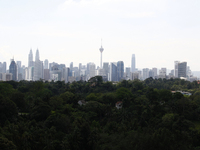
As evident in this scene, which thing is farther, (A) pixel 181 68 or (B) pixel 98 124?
(A) pixel 181 68

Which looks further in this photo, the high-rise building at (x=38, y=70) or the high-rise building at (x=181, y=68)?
the high-rise building at (x=38, y=70)

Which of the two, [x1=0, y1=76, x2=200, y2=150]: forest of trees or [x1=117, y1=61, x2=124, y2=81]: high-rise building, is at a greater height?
[x1=117, y1=61, x2=124, y2=81]: high-rise building

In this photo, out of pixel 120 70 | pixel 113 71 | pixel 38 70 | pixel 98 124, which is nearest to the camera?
pixel 98 124

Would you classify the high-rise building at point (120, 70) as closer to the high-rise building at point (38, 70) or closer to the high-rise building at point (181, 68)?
the high-rise building at point (181, 68)

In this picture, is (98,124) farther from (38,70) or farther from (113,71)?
(113,71)

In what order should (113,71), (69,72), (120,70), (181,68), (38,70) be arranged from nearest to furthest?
(181,68) → (38,70) → (69,72) → (113,71) → (120,70)

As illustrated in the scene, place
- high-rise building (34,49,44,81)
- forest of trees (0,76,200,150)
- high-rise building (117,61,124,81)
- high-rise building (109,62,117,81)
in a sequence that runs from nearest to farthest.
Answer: forest of trees (0,76,200,150) < high-rise building (34,49,44,81) < high-rise building (109,62,117,81) < high-rise building (117,61,124,81)

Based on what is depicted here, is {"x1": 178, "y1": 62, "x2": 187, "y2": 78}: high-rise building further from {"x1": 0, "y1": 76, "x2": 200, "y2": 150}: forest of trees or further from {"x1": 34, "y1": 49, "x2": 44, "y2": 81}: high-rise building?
{"x1": 34, "y1": 49, "x2": 44, "y2": 81}: high-rise building

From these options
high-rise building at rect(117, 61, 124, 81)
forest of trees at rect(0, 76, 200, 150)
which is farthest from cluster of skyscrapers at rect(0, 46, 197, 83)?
forest of trees at rect(0, 76, 200, 150)

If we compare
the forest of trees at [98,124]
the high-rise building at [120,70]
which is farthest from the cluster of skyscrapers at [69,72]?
the forest of trees at [98,124]

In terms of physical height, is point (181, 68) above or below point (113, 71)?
above

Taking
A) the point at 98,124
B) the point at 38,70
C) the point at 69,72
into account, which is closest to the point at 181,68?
the point at 69,72

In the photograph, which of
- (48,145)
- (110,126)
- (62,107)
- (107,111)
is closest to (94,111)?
(107,111)
